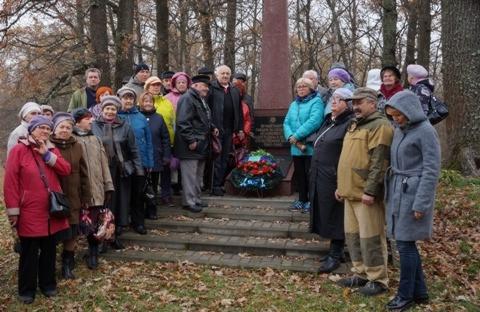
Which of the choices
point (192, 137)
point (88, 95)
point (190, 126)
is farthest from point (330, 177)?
point (88, 95)

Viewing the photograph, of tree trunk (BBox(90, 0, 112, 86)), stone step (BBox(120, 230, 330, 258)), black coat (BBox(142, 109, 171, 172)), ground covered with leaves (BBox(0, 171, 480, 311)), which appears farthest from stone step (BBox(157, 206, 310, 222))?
tree trunk (BBox(90, 0, 112, 86))

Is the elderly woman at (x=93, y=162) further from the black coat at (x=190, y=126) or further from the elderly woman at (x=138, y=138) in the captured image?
the black coat at (x=190, y=126)

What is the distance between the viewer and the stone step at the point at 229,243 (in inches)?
239

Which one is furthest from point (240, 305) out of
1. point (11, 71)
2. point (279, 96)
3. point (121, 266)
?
point (11, 71)

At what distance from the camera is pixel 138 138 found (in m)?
6.46

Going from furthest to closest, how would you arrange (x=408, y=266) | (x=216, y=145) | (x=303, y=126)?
(x=216, y=145) < (x=303, y=126) < (x=408, y=266)

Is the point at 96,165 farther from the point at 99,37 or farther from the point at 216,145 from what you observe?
the point at 99,37

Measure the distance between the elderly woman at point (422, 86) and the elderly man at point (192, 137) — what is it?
2930mm

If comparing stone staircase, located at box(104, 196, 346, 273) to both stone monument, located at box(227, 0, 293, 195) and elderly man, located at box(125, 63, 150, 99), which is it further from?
stone monument, located at box(227, 0, 293, 195)

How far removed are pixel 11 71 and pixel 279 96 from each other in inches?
434

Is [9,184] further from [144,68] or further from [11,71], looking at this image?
[11,71]

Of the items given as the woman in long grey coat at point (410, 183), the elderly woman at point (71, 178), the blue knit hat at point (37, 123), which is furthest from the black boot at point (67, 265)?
the woman in long grey coat at point (410, 183)

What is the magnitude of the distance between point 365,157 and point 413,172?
0.59 m

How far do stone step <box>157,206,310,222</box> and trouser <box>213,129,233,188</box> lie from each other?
2.47 ft
